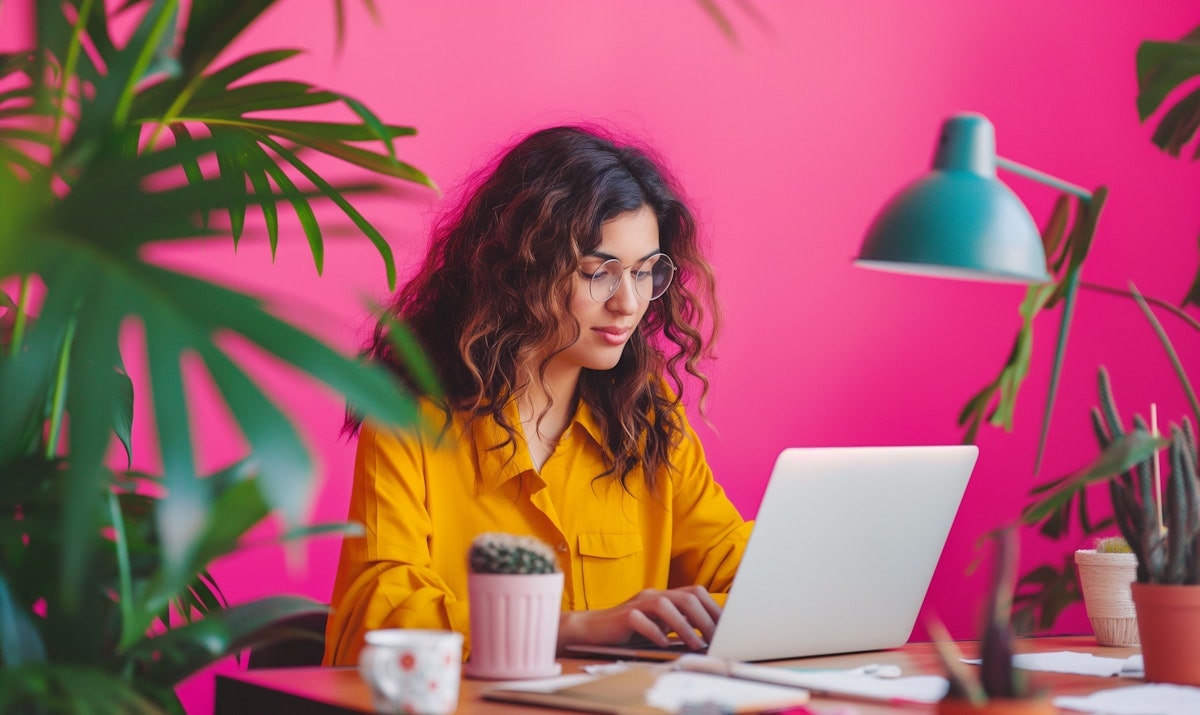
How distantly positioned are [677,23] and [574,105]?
1.18ft

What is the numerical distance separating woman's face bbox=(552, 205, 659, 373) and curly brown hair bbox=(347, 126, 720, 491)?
2 cm

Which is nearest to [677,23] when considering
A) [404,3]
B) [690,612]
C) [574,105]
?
[574,105]

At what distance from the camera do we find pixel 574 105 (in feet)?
9.11

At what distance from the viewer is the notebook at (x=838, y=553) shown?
138 cm

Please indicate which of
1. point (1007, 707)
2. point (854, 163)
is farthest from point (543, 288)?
point (854, 163)


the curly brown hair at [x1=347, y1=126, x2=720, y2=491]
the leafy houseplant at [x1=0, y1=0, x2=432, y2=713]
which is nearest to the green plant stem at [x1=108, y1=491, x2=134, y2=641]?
the leafy houseplant at [x1=0, y1=0, x2=432, y2=713]

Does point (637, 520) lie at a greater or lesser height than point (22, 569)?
lesser

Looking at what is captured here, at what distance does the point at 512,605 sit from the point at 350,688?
173 mm

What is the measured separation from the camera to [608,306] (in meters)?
1.98

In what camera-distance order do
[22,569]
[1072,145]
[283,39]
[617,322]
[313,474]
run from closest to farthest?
[313,474] → [22,569] → [617,322] → [283,39] → [1072,145]

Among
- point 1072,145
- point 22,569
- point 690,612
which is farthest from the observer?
point 1072,145

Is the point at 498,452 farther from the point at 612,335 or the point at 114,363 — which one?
the point at 114,363

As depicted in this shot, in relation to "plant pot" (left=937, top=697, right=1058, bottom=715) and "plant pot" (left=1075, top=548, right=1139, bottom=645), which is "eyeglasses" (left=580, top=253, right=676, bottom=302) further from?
"plant pot" (left=937, top=697, right=1058, bottom=715)

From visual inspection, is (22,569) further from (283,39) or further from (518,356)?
(283,39)
